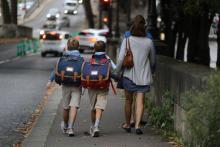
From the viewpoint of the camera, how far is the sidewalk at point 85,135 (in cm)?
977

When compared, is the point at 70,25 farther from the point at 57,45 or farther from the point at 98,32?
the point at 57,45

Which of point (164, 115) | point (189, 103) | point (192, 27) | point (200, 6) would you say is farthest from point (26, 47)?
point (189, 103)

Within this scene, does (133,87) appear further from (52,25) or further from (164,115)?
(52,25)

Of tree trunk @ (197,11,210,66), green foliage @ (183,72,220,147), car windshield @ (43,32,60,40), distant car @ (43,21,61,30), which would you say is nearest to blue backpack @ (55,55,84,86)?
green foliage @ (183,72,220,147)

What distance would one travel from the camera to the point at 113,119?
12.6 metres

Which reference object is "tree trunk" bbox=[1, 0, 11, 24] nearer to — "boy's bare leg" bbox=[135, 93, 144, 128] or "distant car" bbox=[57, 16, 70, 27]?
"distant car" bbox=[57, 16, 70, 27]

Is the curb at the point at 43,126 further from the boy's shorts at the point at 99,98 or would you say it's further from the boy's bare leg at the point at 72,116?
the boy's shorts at the point at 99,98

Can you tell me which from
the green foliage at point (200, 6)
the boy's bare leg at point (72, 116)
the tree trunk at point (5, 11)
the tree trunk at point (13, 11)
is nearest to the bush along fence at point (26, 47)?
the tree trunk at point (5, 11)

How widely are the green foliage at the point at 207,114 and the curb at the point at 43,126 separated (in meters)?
3.08

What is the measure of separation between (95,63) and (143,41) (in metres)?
0.85

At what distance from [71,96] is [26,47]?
41553 millimetres

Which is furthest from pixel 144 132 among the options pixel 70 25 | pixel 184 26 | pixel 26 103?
pixel 70 25

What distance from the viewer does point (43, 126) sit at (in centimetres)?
1182

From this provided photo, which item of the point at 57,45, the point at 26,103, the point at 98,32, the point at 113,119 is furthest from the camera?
the point at 98,32
